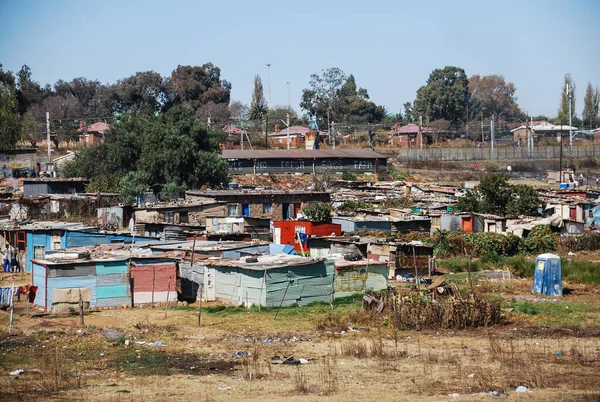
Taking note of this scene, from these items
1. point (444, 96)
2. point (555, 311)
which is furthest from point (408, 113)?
point (555, 311)

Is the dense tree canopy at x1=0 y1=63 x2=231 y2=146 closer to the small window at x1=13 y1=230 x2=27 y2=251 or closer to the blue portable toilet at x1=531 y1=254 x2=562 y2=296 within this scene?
the small window at x1=13 y1=230 x2=27 y2=251

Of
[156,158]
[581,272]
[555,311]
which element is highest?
[156,158]

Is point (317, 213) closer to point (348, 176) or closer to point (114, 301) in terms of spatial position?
point (114, 301)

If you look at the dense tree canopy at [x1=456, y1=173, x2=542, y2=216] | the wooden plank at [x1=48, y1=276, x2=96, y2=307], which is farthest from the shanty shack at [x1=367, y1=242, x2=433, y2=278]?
the dense tree canopy at [x1=456, y1=173, x2=542, y2=216]

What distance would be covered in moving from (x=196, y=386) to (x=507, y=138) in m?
89.3

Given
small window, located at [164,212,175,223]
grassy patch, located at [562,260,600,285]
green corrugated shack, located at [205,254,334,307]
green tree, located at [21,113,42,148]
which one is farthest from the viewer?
green tree, located at [21,113,42,148]

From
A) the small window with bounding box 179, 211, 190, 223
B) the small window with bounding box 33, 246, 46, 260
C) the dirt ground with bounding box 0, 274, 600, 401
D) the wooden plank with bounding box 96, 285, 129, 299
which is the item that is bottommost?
the dirt ground with bounding box 0, 274, 600, 401

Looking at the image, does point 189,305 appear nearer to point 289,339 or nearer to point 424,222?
point 289,339

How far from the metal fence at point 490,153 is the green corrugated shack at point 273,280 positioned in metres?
53.5

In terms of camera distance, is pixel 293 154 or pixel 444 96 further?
pixel 444 96

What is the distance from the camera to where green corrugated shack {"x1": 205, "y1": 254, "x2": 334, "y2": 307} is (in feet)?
72.2

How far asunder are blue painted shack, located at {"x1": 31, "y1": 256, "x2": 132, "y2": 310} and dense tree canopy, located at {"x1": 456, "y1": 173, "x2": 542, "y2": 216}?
76.3 feet

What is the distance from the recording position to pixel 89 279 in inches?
889

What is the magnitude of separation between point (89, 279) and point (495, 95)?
104144 mm
